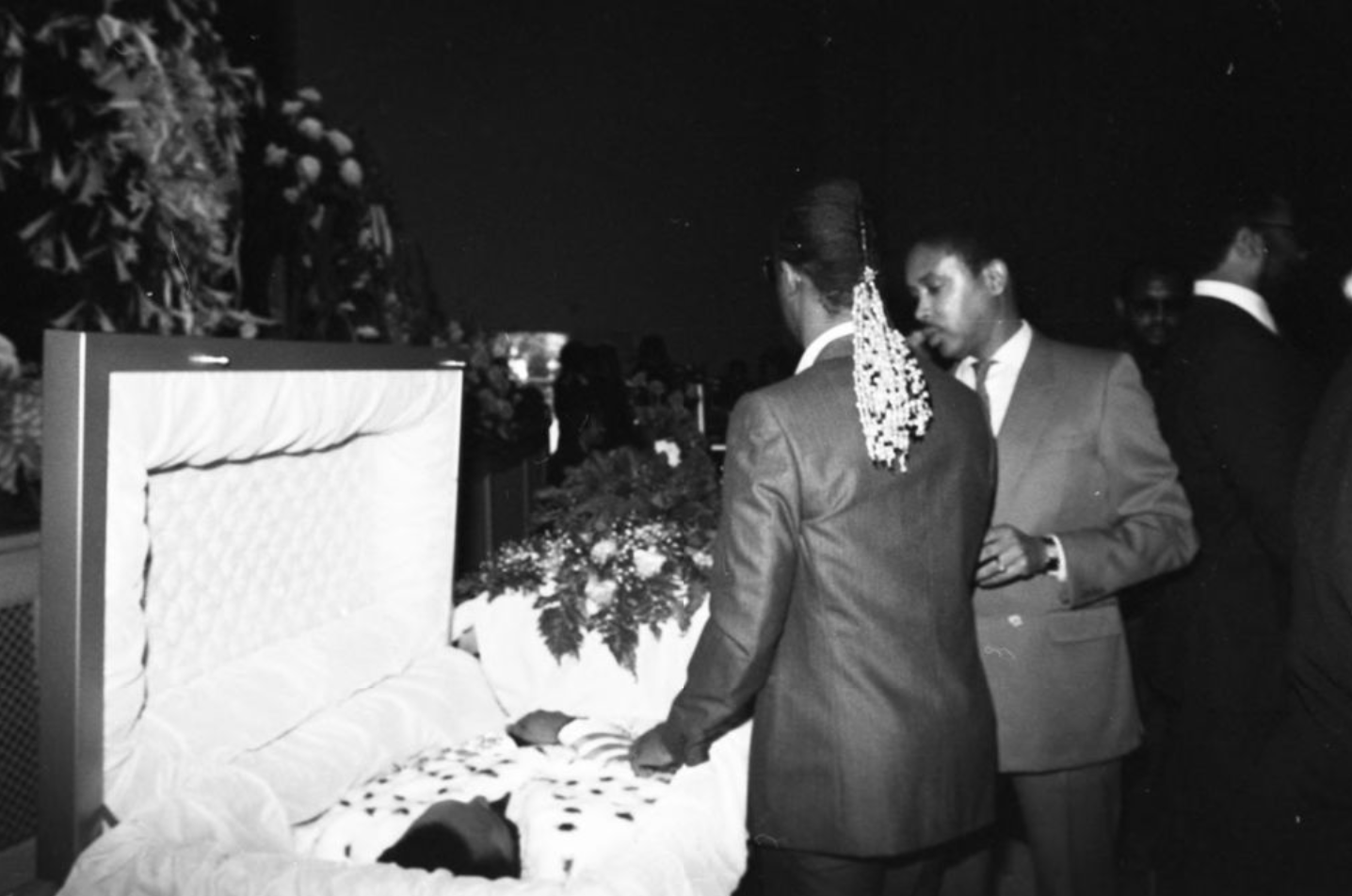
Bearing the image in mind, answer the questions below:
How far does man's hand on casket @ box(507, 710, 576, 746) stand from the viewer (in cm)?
298

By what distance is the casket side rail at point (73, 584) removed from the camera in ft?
6.01

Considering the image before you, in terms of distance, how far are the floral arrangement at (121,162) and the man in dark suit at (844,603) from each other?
1578 mm

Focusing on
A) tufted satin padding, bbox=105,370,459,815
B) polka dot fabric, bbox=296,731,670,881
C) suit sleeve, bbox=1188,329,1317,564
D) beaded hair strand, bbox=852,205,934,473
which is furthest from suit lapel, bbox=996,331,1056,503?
tufted satin padding, bbox=105,370,459,815

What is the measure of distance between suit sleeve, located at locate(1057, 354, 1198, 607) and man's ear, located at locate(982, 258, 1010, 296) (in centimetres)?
28

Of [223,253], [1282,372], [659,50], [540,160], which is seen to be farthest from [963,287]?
→ [659,50]

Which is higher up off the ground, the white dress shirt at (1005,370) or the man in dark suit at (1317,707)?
the white dress shirt at (1005,370)

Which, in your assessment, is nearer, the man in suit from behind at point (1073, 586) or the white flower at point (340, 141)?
the man in suit from behind at point (1073, 586)

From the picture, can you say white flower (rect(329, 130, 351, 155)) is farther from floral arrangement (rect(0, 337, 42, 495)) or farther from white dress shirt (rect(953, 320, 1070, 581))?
white dress shirt (rect(953, 320, 1070, 581))

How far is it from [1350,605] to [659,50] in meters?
7.08

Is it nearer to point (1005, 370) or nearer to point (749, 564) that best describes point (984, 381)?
point (1005, 370)

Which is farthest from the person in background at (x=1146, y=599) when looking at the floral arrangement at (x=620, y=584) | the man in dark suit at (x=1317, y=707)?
the floral arrangement at (x=620, y=584)

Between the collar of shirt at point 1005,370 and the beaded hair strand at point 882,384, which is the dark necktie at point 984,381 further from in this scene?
the beaded hair strand at point 882,384

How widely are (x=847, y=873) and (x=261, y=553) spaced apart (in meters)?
1.65

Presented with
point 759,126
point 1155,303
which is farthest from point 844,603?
point 759,126
